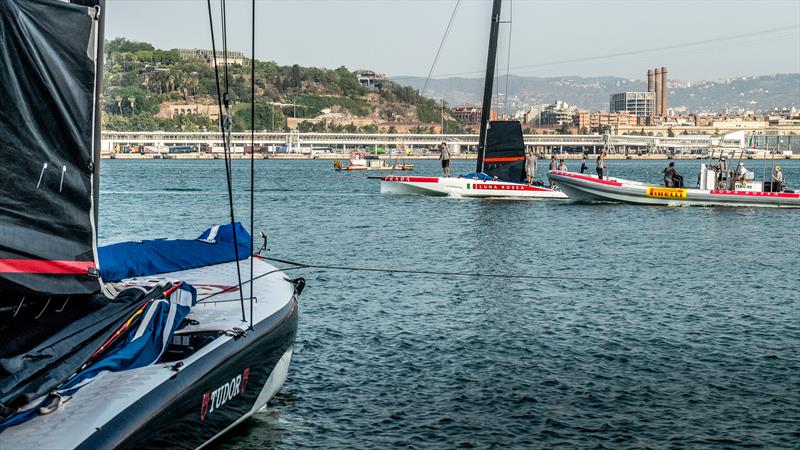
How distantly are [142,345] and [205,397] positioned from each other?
2.57 feet

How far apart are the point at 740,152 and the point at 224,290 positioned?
118 ft

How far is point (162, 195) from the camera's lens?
60.3 meters

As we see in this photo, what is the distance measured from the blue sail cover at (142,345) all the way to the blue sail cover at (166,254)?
262cm

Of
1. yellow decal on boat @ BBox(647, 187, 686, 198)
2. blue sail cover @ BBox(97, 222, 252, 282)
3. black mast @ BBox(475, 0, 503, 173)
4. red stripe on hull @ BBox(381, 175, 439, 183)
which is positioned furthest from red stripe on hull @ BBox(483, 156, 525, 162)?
blue sail cover @ BBox(97, 222, 252, 282)

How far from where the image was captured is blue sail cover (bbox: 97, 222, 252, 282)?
1258 centimetres

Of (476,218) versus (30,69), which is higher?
(30,69)

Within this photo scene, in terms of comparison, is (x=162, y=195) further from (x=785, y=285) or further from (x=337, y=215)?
(x=785, y=285)

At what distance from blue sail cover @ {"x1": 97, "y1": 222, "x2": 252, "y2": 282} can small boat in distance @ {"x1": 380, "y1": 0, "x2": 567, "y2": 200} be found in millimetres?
34046

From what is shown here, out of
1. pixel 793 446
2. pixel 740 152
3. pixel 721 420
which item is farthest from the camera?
pixel 740 152

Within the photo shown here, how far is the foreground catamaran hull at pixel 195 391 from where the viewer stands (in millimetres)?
7496

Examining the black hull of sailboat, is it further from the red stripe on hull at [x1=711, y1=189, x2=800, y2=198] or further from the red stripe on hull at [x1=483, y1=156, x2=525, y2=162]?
the red stripe on hull at [x1=483, y1=156, x2=525, y2=162]

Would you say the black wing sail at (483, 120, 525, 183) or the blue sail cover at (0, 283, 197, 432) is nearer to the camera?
the blue sail cover at (0, 283, 197, 432)

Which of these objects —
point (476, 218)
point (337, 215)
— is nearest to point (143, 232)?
point (337, 215)

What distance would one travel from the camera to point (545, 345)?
1584 centimetres
